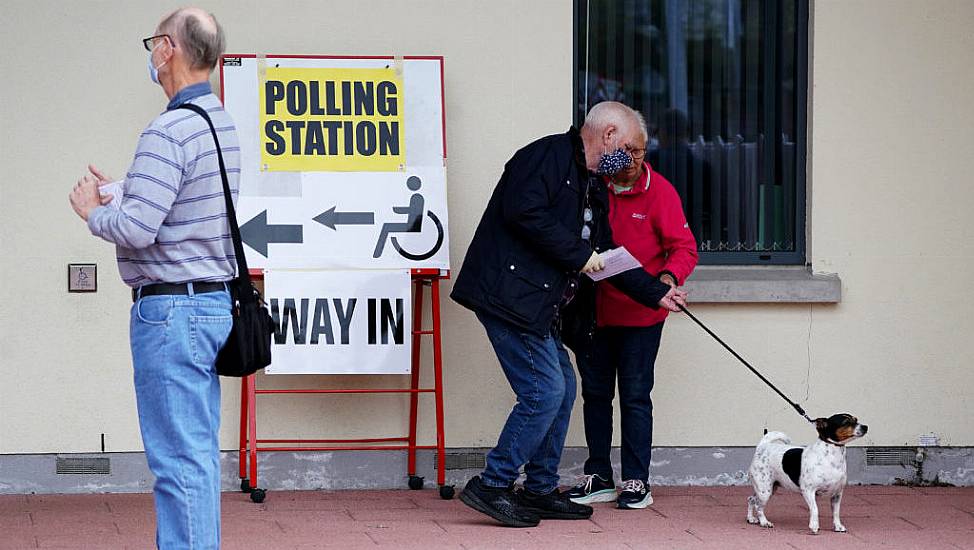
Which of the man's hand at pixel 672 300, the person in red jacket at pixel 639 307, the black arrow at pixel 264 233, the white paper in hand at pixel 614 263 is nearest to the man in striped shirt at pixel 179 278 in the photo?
the white paper in hand at pixel 614 263

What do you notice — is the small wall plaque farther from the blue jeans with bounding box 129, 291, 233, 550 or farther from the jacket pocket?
the blue jeans with bounding box 129, 291, 233, 550

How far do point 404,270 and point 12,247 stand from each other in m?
1.94

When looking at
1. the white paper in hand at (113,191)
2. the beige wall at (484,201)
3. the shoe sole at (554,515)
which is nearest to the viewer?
the white paper in hand at (113,191)

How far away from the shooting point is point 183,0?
6883 millimetres

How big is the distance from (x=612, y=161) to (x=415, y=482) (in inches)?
80.1

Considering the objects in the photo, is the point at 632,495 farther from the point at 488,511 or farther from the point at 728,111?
the point at 728,111

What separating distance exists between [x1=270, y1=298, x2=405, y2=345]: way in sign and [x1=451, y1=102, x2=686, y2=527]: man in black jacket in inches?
34.7

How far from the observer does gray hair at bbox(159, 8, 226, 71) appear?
387cm

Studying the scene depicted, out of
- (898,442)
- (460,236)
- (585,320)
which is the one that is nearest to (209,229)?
(585,320)

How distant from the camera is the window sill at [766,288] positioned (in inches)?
275

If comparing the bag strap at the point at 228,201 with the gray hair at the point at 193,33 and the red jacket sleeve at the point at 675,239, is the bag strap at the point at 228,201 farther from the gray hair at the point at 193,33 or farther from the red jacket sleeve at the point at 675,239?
the red jacket sleeve at the point at 675,239

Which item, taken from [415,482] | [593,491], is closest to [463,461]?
[415,482]

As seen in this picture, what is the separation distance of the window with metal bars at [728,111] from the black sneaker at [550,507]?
182cm

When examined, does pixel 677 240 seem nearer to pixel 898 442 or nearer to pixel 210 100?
pixel 898 442
